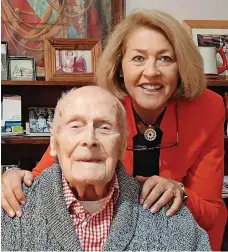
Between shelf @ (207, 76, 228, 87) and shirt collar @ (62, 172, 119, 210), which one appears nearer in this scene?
shirt collar @ (62, 172, 119, 210)

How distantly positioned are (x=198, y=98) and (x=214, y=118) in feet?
0.32

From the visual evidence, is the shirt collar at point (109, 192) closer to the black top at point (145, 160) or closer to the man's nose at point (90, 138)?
the man's nose at point (90, 138)

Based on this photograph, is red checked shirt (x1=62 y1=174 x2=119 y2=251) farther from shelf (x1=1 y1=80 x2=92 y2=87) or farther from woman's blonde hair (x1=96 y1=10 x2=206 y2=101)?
shelf (x1=1 y1=80 x2=92 y2=87)

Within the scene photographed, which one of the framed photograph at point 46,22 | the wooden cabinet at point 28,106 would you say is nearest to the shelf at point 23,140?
the wooden cabinet at point 28,106

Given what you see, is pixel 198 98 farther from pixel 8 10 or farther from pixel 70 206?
pixel 8 10

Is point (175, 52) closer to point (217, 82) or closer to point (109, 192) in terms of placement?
point (109, 192)

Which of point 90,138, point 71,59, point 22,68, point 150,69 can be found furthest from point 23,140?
point 90,138

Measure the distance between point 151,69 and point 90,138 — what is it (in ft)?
1.62

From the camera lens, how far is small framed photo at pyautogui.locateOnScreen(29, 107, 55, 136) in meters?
2.74

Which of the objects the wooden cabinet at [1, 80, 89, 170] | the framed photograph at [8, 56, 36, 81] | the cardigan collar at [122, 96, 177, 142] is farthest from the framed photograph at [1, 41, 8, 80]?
the cardigan collar at [122, 96, 177, 142]

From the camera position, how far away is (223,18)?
119 inches

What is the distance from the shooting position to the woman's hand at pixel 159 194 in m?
1.17

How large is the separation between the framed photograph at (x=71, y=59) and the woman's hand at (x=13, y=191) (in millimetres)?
1558

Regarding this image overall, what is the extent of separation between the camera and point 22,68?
2.74 m
